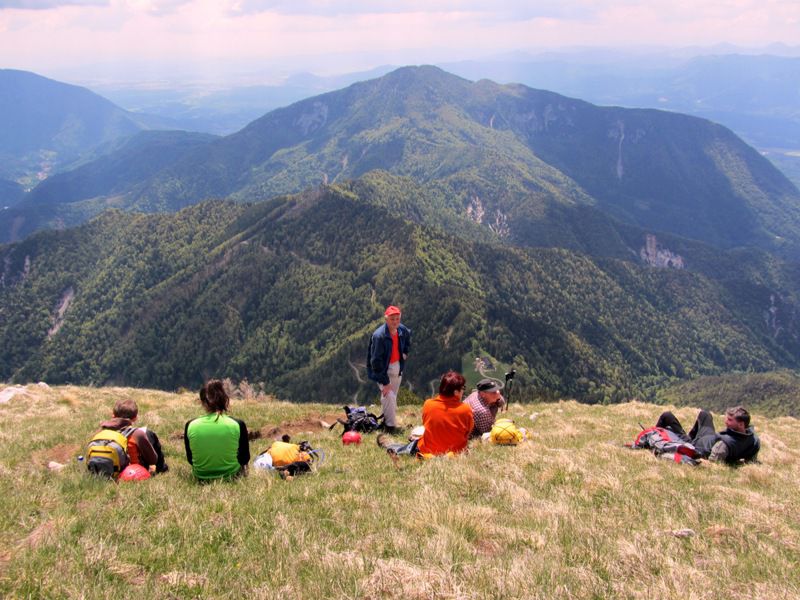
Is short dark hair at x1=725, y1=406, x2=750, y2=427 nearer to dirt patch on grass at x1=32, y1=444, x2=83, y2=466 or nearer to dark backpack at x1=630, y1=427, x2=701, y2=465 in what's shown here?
dark backpack at x1=630, y1=427, x2=701, y2=465

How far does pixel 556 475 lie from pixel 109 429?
33.5 feet

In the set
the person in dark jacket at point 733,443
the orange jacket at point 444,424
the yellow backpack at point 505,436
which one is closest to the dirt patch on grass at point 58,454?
the orange jacket at point 444,424

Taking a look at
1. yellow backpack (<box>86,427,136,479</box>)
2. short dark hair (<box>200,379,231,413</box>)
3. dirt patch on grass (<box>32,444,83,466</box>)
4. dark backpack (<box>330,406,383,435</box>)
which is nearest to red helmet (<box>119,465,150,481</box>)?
yellow backpack (<box>86,427,136,479</box>)

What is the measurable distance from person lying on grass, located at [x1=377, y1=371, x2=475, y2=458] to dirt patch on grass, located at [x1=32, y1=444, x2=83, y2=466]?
29.2ft

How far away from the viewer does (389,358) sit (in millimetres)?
15805

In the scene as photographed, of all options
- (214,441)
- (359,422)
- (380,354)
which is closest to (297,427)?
(359,422)

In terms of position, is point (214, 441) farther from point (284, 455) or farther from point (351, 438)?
point (351, 438)

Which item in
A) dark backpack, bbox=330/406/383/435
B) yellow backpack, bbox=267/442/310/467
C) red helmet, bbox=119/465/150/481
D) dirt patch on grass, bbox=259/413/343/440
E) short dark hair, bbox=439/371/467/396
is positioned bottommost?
dirt patch on grass, bbox=259/413/343/440

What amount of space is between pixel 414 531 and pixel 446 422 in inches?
209

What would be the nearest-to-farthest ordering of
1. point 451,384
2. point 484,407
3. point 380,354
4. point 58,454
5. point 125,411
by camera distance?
point 125,411 → point 451,384 → point 58,454 → point 484,407 → point 380,354

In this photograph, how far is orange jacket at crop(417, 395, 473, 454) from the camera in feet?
39.4

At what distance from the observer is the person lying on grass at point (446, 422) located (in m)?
12.0

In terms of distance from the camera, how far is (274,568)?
553 cm

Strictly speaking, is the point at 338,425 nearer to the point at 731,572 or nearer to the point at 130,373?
the point at 731,572
